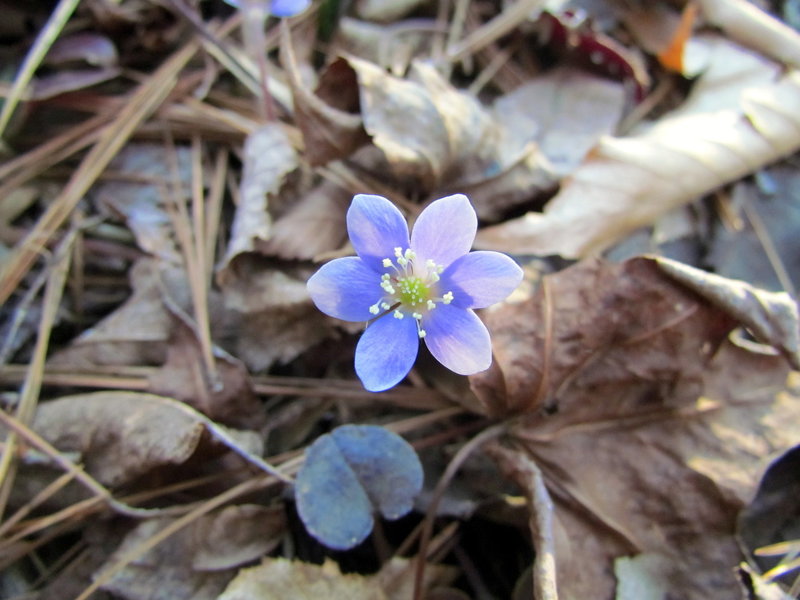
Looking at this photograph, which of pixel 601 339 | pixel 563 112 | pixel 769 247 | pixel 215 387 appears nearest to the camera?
pixel 601 339

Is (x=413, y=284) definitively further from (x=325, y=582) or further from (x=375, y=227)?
(x=325, y=582)

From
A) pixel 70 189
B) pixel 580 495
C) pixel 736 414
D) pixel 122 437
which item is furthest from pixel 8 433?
pixel 736 414

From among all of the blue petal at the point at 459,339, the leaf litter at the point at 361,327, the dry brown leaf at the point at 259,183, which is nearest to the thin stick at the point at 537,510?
the leaf litter at the point at 361,327

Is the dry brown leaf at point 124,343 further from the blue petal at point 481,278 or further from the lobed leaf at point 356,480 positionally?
the blue petal at point 481,278

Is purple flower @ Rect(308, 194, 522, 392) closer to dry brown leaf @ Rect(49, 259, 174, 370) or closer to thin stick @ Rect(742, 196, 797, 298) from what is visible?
dry brown leaf @ Rect(49, 259, 174, 370)

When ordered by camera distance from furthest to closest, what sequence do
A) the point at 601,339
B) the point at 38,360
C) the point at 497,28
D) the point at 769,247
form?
the point at 497,28 < the point at 769,247 < the point at 38,360 < the point at 601,339

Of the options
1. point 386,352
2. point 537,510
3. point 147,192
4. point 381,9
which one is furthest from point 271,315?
point 381,9

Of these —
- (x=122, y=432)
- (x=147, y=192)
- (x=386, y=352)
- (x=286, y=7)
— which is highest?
(x=286, y=7)
